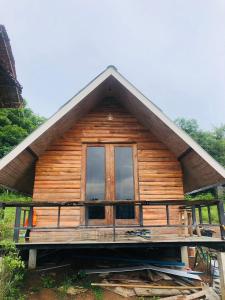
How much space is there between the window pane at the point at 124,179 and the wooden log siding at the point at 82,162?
0.87 ft

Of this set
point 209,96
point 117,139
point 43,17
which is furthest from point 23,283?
point 209,96

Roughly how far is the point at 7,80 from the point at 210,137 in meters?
38.7

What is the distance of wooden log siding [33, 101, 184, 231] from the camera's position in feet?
28.5

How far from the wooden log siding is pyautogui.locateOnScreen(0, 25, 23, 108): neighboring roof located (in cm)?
363

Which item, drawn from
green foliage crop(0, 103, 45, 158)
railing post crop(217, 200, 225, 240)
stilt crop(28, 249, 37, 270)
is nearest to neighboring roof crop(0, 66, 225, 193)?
railing post crop(217, 200, 225, 240)

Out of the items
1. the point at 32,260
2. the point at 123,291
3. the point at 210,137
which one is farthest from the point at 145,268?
the point at 210,137

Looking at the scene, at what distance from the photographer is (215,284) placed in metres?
8.27

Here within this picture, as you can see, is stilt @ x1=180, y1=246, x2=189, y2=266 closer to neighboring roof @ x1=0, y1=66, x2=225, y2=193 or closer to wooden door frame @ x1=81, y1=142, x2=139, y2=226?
wooden door frame @ x1=81, y1=142, x2=139, y2=226

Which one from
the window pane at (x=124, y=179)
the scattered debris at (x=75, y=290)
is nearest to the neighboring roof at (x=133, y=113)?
the window pane at (x=124, y=179)

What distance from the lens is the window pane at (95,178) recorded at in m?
8.72

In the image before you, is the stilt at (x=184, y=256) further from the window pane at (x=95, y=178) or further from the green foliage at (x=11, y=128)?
the green foliage at (x=11, y=128)

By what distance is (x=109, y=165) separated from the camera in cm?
914

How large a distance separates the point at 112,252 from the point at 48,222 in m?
2.05

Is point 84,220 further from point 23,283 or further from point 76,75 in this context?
point 76,75
